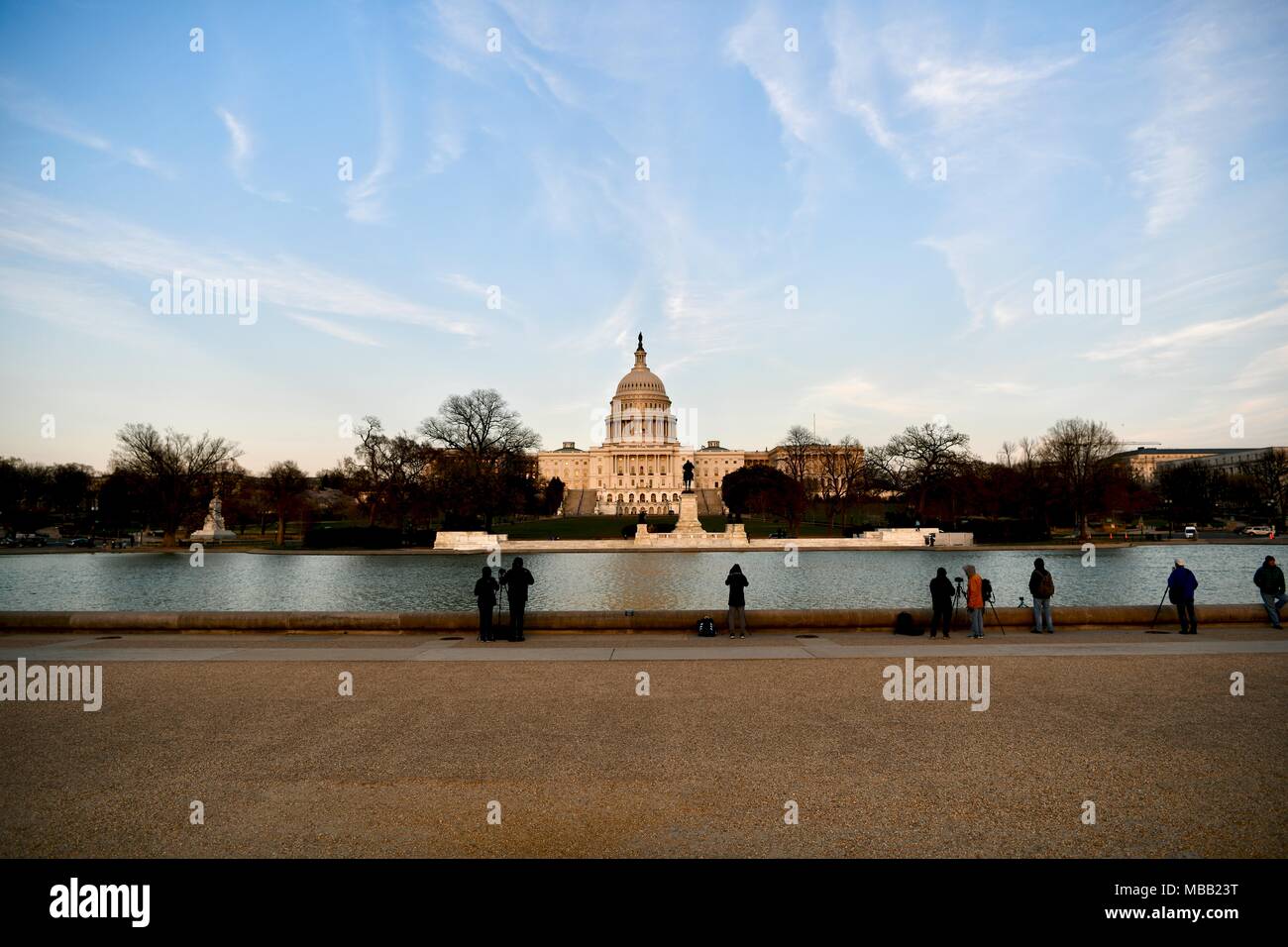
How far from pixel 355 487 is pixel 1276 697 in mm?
62521

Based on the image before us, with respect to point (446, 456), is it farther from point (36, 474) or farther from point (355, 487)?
point (36, 474)

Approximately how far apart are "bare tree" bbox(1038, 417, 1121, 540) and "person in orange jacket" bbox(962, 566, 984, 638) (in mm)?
56397

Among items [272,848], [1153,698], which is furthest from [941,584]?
[272,848]

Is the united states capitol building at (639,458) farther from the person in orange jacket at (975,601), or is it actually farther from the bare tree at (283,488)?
the person in orange jacket at (975,601)

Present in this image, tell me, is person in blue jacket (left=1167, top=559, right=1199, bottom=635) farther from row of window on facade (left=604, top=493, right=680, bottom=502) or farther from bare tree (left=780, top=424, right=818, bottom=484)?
row of window on facade (left=604, top=493, right=680, bottom=502)

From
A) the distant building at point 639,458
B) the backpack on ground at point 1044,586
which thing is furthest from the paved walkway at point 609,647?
the distant building at point 639,458

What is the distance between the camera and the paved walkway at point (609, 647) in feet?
45.1

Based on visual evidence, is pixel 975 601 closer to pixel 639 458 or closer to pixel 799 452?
pixel 799 452

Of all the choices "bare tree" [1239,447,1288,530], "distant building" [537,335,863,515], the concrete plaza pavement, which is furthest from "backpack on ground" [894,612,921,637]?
"distant building" [537,335,863,515]

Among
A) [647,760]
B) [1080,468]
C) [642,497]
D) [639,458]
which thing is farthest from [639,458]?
[647,760]

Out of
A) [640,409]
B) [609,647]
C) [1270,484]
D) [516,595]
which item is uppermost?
[640,409]

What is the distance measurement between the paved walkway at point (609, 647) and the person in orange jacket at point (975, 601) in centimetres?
26

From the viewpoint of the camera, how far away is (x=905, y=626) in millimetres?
16500

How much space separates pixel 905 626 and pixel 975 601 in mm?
1478
